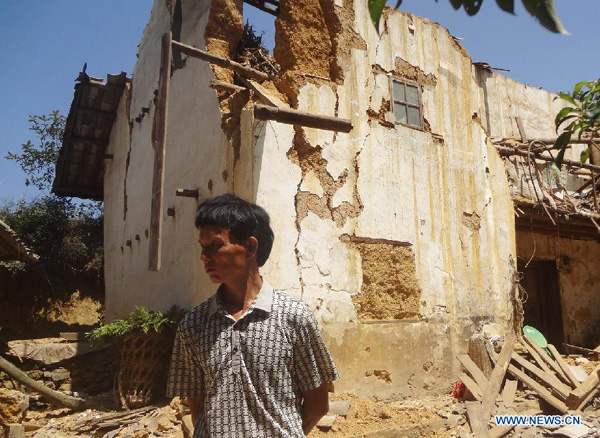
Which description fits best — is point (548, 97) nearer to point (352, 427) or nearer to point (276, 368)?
point (352, 427)

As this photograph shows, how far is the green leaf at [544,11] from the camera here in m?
0.97

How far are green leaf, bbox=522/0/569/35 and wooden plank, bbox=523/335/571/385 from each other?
25.3 ft

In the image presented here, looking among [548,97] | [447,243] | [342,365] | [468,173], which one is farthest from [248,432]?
[548,97]

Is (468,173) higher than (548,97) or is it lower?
lower

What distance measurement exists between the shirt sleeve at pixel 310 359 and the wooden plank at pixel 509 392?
18.1ft

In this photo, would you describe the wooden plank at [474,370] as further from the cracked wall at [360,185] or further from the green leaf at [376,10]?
the green leaf at [376,10]

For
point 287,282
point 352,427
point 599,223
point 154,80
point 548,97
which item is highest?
point 548,97

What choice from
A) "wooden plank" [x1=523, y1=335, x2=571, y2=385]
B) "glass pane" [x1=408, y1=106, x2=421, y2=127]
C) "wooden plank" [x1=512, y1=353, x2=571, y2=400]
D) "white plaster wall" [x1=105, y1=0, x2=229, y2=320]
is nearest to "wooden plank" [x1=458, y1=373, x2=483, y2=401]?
"wooden plank" [x1=512, y1=353, x2=571, y2=400]

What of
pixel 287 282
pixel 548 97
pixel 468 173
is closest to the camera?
pixel 287 282

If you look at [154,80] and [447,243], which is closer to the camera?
[447,243]

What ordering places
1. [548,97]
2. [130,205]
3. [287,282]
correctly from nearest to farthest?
[287,282], [130,205], [548,97]

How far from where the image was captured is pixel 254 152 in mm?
6258

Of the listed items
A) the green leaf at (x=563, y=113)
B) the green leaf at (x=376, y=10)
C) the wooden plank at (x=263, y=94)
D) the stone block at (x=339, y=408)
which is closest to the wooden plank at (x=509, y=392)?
the stone block at (x=339, y=408)

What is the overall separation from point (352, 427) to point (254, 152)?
11.4ft
